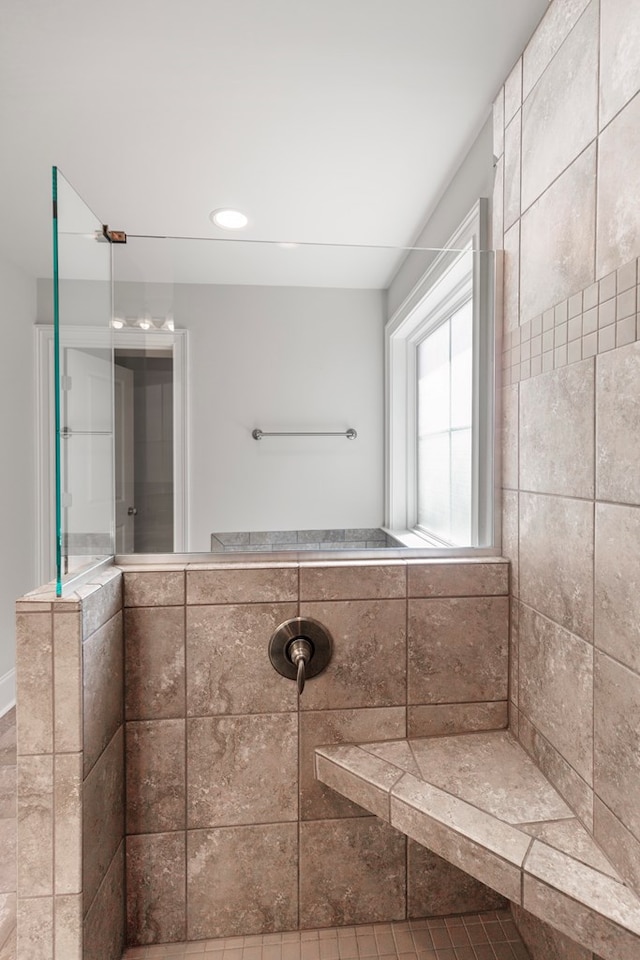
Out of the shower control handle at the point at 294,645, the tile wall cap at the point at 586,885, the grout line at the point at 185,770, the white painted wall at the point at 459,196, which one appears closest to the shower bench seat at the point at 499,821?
the tile wall cap at the point at 586,885

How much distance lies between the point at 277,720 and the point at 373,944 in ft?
1.97

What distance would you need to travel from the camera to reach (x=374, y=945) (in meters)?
1.21

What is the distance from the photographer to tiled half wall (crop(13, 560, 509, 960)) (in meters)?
1.21

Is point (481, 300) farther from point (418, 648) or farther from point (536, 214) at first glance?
point (418, 648)

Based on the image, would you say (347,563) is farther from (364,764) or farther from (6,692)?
(6,692)

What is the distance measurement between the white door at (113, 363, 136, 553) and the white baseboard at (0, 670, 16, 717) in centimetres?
189

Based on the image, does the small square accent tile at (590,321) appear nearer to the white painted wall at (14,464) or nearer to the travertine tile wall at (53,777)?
the travertine tile wall at (53,777)

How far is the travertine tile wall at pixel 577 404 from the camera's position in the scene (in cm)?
82

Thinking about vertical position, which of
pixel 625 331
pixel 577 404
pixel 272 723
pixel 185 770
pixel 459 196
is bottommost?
pixel 185 770

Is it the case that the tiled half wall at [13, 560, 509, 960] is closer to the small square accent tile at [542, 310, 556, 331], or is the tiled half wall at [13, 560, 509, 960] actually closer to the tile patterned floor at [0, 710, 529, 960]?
the tile patterned floor at [0, 710, 529, 960]

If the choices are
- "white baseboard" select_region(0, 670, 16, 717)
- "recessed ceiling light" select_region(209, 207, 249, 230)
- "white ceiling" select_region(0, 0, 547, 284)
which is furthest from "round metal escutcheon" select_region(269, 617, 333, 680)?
"white baseboard" select_region(0, 670, 16, 717)

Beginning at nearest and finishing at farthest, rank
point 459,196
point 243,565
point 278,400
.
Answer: point 243,565
point 278,400
point 459,196

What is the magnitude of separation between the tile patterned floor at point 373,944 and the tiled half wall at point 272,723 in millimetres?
25

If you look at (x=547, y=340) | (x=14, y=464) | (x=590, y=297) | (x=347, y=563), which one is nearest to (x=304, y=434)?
(x=347, y=563)
